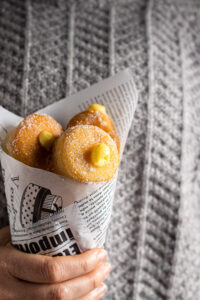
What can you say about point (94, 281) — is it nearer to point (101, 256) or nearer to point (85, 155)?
point (101, 256)

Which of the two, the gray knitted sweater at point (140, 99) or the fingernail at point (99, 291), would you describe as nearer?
the fingernail at point (99, 291)

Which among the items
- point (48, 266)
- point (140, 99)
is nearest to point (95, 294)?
point (48, 266)

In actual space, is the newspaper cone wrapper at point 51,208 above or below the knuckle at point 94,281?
above

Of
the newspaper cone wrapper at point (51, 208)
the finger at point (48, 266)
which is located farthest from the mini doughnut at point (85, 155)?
the finger at point (48, 266)

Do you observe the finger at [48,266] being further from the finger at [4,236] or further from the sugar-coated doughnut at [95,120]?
the sugar-coated doughnut at [95,120]

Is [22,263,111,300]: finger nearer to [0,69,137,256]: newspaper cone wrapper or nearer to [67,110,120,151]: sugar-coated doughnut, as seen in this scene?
[0,69,137,256]: newspaper cone wrapper

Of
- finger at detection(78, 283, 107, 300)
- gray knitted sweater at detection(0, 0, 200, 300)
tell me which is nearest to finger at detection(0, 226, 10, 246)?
gray knitted sweater at detection(0, 0, 200, 300)

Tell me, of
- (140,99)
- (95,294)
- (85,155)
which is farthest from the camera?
(140,99)
